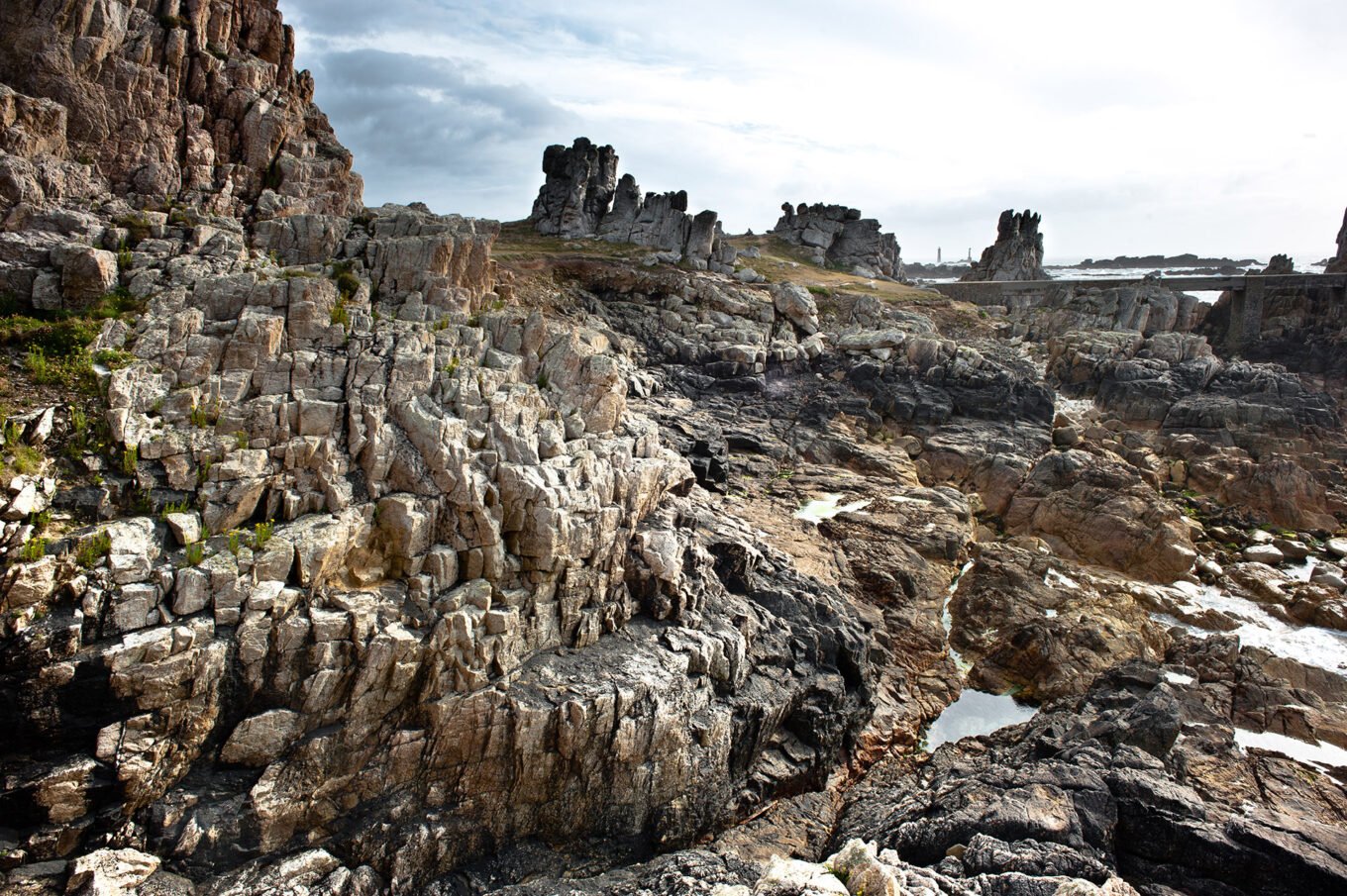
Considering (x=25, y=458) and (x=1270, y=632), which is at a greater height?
(x=25, y=458)

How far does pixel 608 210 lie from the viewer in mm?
58844

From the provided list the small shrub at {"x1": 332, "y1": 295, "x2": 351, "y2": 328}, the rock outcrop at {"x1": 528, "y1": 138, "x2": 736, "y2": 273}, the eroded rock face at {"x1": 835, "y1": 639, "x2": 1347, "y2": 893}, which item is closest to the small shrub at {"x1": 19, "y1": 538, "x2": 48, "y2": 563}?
the small shrub at {"x1": 332, "y1": 295, "x2": 351, "y2": 328}

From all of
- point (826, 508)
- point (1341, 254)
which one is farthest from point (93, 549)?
point (1341, 254)

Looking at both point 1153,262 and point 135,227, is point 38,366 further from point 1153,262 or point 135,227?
point 1153,262

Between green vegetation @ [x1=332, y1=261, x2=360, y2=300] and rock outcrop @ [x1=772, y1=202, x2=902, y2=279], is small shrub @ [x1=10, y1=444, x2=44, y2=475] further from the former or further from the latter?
rock outcrop @ [x1=772, y1=202, x2=902, y2=279]

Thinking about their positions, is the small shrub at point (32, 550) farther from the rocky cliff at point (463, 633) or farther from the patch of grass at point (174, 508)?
the patch of grass at point (174, 508)

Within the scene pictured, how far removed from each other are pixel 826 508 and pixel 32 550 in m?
23.4

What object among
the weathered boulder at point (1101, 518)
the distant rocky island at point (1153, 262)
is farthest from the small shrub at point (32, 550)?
the distant rocky island at point (1153, 262)

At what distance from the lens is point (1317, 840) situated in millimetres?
12086

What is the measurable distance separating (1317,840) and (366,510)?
58.5ft

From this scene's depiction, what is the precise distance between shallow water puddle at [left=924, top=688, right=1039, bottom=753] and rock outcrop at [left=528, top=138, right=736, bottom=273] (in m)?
38.2

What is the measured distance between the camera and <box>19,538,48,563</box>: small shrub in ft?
37.2

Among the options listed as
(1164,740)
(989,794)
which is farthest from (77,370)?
(1164,740)

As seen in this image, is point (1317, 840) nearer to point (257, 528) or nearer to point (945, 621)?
point (945, 621)
